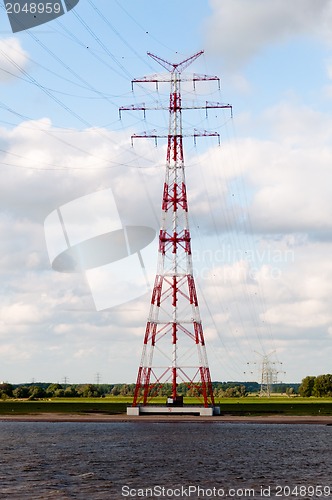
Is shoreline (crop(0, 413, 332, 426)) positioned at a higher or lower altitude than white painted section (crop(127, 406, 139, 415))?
lower

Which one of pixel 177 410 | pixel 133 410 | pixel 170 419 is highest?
pixel 133 410

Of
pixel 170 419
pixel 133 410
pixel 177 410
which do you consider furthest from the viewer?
pixel 133 410

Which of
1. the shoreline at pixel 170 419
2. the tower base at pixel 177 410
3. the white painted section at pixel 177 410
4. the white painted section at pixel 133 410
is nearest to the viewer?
the shoreline at pixel 170 419

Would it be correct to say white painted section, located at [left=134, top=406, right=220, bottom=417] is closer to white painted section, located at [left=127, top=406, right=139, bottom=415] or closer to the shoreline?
the shoreline

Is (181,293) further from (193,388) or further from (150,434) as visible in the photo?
(150,434)

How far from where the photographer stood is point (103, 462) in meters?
77.8

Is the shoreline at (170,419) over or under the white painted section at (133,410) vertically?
under

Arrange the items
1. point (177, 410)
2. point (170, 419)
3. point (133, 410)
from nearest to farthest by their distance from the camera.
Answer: point (170, 419)
point (177, 410)
point (133, 410)

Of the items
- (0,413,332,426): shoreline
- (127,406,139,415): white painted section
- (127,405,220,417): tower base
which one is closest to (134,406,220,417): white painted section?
(127,405,220,417): tower base

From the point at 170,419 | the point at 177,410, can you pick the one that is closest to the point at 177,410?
the point at 177,410

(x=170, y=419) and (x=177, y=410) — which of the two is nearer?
(x=170, y=419)

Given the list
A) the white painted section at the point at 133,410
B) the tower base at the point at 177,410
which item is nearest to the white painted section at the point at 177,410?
the tower base at the point at 177,410

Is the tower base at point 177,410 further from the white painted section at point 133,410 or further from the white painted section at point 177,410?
the white painted section at point 133,410

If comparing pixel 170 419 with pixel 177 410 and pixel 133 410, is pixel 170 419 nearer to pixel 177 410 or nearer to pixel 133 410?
pixel 177 410
